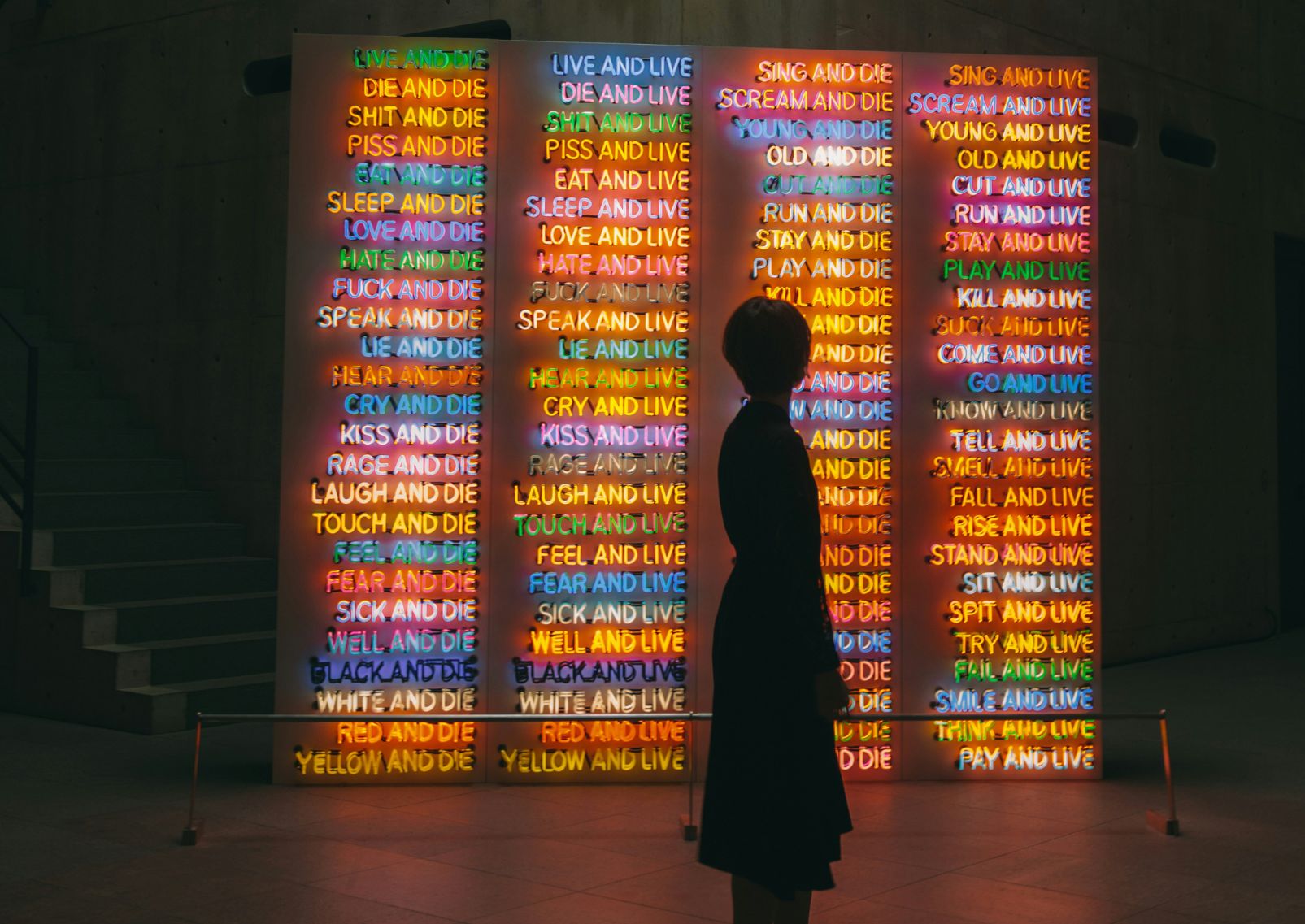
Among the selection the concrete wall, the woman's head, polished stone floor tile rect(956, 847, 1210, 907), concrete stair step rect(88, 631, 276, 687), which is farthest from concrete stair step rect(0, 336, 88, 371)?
the woman's head

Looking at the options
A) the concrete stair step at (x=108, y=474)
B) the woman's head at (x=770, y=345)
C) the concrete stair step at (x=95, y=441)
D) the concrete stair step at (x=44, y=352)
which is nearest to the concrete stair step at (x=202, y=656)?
the concrete stair step at (x=108, y=474)

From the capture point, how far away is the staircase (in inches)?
340

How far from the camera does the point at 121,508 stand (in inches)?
398

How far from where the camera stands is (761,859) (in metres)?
3.80

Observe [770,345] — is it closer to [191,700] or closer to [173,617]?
[191,700]

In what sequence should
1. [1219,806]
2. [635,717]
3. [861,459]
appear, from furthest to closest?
[861,459]
[1219,806]
[635,717]

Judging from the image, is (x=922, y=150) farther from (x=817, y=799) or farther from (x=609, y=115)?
(x=817, y=799)

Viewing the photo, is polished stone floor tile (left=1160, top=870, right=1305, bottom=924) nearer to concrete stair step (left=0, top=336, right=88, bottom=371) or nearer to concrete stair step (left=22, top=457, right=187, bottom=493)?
concrete stair step (left=22, top=457, right=187, bottom=493)

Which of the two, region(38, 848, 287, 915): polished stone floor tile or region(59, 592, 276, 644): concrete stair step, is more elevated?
region(59, 592, 276, 644): concrete stair step

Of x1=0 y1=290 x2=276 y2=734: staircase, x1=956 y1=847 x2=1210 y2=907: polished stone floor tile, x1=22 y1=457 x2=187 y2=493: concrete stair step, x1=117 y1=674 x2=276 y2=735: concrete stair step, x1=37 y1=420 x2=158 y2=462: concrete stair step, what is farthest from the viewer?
x1=37 y1=420 x2=158 y2=462: concrete stair step

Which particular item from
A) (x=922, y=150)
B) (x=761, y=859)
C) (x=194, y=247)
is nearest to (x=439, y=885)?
(x=761, y=859)

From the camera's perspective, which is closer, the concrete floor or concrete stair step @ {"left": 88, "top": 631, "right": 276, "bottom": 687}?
the concrete floor

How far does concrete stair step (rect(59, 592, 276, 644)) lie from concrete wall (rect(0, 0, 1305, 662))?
75 centimetres

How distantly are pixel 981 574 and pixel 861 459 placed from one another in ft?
2.86
